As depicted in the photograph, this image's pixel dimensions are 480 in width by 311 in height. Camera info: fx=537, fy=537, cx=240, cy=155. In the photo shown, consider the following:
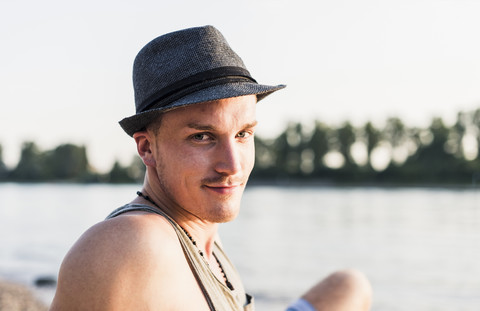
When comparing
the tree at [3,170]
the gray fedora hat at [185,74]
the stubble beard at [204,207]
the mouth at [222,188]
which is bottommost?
the tree at [3,170]

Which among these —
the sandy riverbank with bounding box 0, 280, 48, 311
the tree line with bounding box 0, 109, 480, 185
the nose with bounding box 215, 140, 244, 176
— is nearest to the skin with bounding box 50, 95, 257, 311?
the nose with bounding box 215, 140, 244, 176

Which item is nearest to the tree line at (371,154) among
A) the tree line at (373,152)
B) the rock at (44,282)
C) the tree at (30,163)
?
the tree line at (373,152)

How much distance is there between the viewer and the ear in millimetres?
1948

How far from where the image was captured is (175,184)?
74.7 inches

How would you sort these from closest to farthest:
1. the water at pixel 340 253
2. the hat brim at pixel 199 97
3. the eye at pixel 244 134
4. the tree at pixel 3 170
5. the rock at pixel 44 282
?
the hat brim at pixel 199 97
the eye at pixel 244 134
the water at pixel 340 253
the rock at pixel 44 282
the tree at pixel 3 170

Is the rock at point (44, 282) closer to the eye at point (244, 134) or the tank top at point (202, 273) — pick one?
the tank top at point (202, 273)

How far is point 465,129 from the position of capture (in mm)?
72812

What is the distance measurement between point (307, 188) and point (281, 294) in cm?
6730

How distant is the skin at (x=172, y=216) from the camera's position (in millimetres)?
1501

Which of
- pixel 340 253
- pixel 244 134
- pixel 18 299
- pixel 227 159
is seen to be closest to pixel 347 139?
pixel 340 253

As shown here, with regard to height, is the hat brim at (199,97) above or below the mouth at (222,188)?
above

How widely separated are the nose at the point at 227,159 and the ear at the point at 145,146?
0.26m

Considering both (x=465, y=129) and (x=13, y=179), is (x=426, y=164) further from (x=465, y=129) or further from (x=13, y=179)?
(x=13, y=179)

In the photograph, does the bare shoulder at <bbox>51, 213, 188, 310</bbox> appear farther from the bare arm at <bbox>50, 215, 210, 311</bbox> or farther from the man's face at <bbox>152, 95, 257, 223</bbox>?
the man's face at <bbox>152, 95, 257, 223</bbox>
